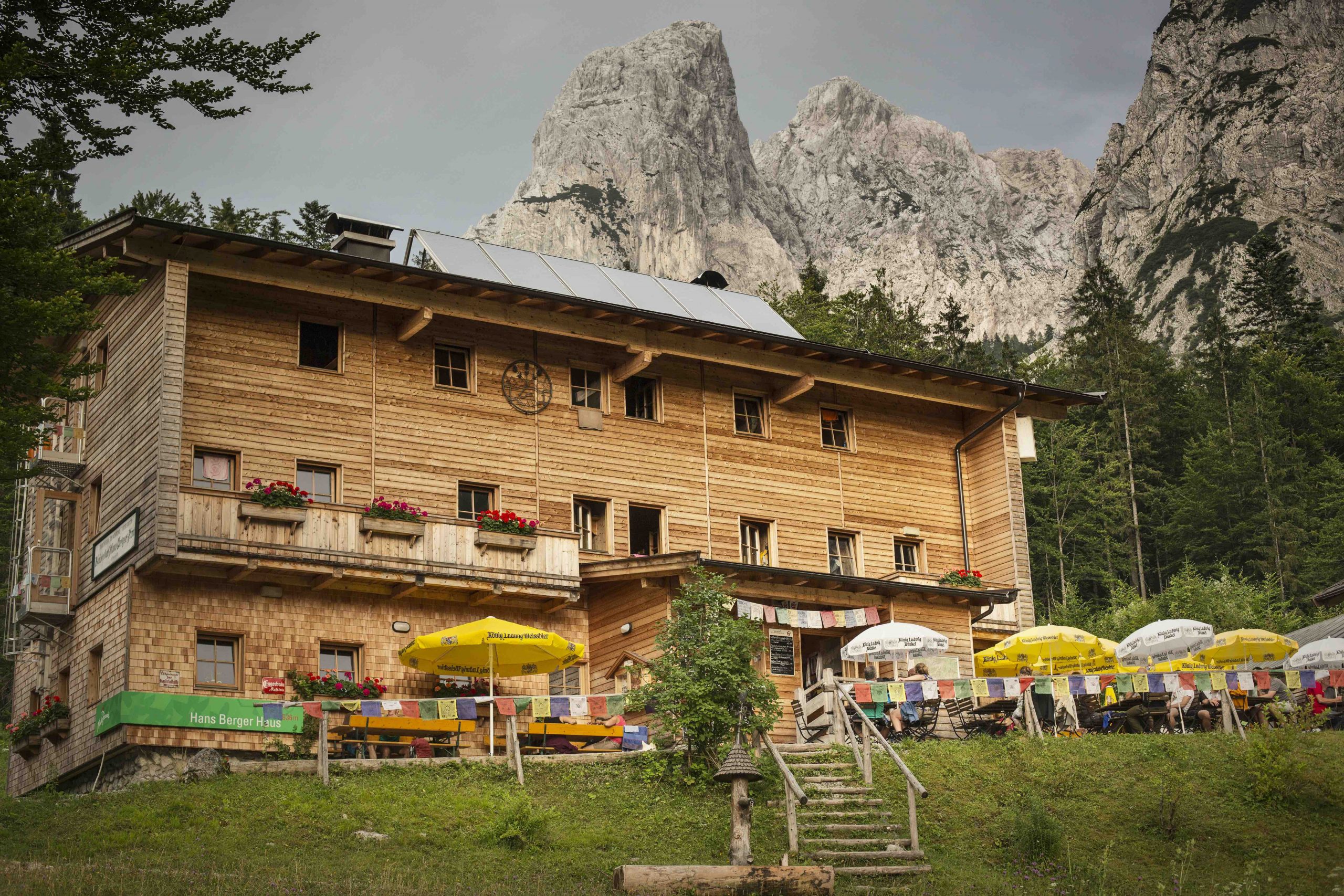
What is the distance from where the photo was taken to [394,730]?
21703mm

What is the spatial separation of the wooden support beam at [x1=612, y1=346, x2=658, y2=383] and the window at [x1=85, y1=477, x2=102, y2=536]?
33.1ft

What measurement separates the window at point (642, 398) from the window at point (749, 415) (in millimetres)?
1865

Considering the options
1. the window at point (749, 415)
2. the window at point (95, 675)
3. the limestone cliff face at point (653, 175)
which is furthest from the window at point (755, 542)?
the limestone cliff face at point (653, 175)

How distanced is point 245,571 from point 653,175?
387 feet

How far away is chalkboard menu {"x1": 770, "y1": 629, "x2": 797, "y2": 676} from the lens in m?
28.1

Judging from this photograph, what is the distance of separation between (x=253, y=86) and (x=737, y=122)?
442 feet

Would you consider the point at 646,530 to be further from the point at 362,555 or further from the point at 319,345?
the point at 319,345

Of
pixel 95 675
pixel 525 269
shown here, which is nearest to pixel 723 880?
pixel 95 675

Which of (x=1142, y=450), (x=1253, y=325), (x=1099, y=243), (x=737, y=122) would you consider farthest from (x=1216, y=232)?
(x=737, y=122)

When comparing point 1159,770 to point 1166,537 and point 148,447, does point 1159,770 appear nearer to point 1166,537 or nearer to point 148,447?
point 148,447

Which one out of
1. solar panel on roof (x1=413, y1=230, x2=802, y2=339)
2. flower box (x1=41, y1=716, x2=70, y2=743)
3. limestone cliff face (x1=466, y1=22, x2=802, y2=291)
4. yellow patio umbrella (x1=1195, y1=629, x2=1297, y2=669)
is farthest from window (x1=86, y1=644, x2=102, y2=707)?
limestone cliff face (x1=466, y1=22, x2=802, y2=291)

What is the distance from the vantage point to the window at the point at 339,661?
2397 centimetres

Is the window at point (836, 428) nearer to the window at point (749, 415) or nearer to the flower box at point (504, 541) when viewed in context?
the window at point (749, 415)

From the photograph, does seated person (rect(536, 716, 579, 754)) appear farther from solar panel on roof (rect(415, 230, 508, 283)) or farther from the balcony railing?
solar panel on roof (rect(415, 230, 508, 283))
